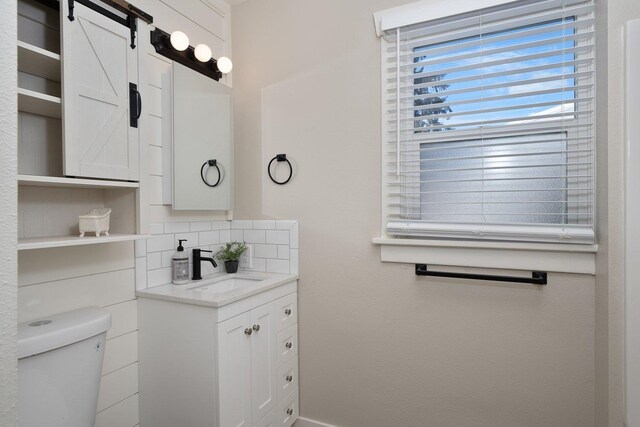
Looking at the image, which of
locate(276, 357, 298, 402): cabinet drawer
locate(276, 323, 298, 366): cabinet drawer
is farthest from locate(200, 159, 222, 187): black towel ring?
locate(276, 357, 298, 402): cabinet drawer

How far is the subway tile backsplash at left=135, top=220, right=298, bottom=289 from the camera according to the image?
1610 millimetres

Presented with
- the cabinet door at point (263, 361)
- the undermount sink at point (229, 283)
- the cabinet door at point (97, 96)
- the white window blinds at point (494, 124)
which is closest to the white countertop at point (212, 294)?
the undermount sink at point (229, 283)

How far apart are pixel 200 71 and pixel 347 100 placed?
81cm

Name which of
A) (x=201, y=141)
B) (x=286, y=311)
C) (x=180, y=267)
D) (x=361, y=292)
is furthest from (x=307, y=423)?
(x=201, y=141)

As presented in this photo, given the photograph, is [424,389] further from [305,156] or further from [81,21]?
[81,21]

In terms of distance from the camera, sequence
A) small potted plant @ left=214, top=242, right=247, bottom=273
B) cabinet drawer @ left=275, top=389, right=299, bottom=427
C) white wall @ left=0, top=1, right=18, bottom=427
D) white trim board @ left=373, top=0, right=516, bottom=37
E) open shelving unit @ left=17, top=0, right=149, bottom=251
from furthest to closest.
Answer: small potted plant @ left=214, top=242, right=247, bottom=273
cabinet drawer @ left=275, top=389, right=299, bottom=427
white trim board @ left=373, top=0, right=516, bottom=37
open shelving unit @ left=17, top=0, right=149, bottom=251
white wall @ left=0, top=1, right=18, bottom=427

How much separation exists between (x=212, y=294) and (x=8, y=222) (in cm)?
90

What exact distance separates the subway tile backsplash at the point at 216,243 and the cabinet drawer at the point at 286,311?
16 centimetres

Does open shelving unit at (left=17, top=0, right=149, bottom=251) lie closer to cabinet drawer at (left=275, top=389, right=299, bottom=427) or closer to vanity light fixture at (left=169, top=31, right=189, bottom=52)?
vanity light fixture at (left=169, top=31, right=189, bottom=52)

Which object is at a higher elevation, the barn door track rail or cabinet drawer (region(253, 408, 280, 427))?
the barn door track rail

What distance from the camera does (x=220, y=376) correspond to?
1340 mm

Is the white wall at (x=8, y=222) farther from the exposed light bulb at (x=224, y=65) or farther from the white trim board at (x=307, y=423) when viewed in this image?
the white trim board at (x=307, y=423)

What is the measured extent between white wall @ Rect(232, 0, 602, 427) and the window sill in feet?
0.18

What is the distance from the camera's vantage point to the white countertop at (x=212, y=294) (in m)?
1.37
